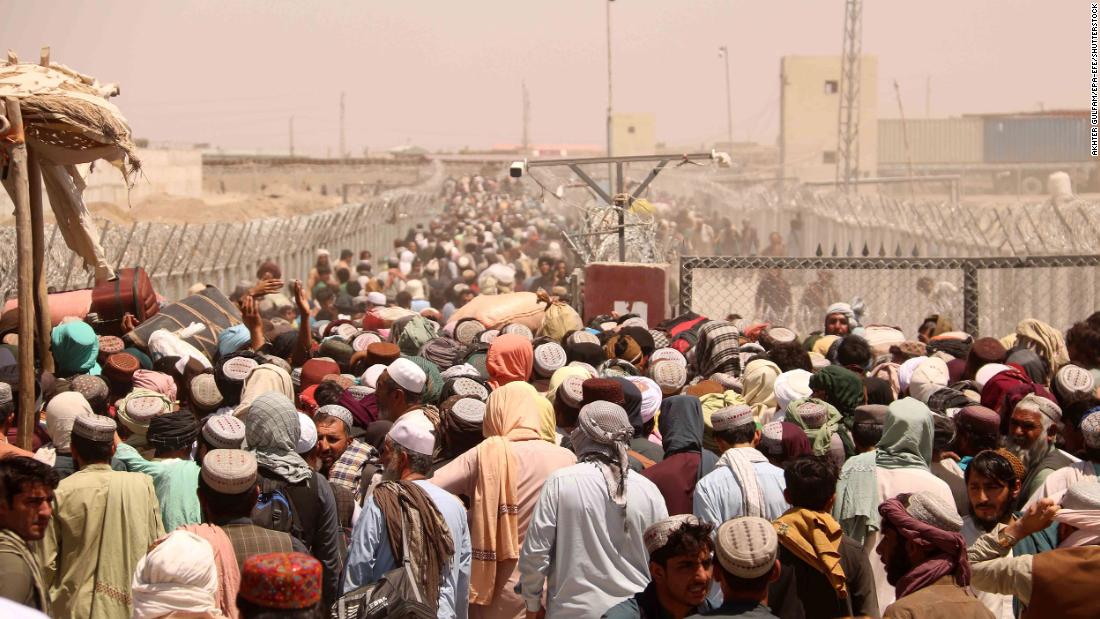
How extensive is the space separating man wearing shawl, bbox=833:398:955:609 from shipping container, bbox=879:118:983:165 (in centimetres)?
5810

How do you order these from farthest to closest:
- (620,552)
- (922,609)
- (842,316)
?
(842,316) → (620,552) → (922,609)

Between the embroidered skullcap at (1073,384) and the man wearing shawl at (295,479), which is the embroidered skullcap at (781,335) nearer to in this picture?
the embroidered skullcap at (1073,384)

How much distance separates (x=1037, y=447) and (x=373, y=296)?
8002mm

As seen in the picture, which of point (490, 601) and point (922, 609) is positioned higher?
point (922, 609)

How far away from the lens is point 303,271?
20.8m

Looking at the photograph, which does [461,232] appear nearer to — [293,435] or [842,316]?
[842,316]

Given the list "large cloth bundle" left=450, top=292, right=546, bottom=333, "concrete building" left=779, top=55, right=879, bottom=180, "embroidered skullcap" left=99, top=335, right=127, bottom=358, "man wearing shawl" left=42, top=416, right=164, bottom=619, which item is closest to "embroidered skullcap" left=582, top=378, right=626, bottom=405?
"man wearing shawl" left=42, top=416, right=164, bottom=619

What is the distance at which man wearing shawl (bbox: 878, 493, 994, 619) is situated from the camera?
→ 13.0 feet

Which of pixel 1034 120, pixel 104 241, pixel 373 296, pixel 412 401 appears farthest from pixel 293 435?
pixel 1034 120

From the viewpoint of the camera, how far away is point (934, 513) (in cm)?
407

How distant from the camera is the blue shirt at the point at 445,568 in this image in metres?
4.46

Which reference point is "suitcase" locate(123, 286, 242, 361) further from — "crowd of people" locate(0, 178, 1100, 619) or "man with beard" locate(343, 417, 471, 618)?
"man with beard" locate(343, 417, 471, 618)

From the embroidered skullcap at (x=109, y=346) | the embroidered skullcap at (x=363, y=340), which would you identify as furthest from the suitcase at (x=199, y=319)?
the embroidered skullcap at (x=363, y=340)

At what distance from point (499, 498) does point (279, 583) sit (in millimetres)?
1797
